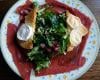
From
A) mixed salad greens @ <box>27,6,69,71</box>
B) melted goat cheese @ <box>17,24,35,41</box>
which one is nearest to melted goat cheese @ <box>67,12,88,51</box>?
mixed salad greens @ <box>27,6,69,71</box>

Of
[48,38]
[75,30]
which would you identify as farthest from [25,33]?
[75,30]

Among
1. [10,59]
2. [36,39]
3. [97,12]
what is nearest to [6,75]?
[10,59]

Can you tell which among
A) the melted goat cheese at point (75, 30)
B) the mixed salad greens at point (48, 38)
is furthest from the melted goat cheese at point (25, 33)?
the melted goat cheese at point (75, 30)

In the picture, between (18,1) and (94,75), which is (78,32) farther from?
(18,1)

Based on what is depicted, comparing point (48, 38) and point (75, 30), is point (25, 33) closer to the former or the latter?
point (48, 38)

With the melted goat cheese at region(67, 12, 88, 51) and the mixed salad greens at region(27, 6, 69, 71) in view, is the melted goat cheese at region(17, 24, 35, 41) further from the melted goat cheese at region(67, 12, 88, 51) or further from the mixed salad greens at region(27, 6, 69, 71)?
the melted goat cheese at region(67, 12, 88, 51)
